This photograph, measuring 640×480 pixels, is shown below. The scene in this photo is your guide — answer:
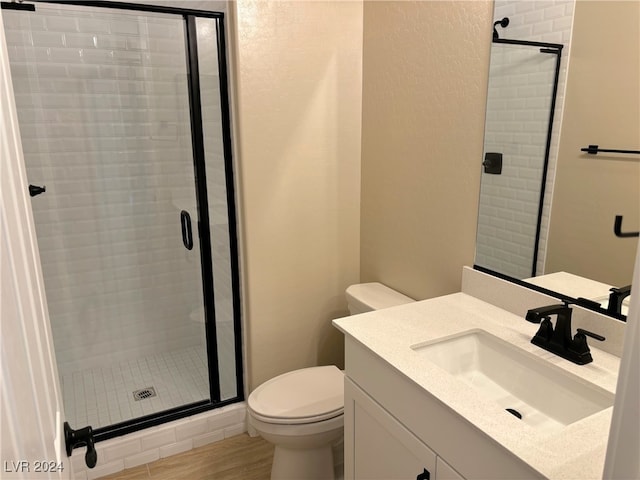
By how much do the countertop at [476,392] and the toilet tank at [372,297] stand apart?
1.20ft

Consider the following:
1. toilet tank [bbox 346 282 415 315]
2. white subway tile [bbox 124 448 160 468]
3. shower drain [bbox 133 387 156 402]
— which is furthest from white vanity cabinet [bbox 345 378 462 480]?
shower drain [bbox 133 387 156 402]

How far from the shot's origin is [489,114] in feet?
5.38

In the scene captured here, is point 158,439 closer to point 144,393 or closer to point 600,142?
point 144,393

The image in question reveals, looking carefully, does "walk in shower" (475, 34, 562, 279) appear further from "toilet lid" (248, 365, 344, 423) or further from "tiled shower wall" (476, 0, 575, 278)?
"toilet lid" (248, 365, 344, 423)

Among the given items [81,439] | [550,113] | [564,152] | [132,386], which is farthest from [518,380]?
[132,386]

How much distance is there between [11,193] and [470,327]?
4.24 feet

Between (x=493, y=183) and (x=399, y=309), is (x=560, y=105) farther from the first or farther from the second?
(x=399, y=309)

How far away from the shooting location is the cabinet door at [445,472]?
1.12 metres

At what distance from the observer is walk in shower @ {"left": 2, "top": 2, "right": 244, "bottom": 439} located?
2.29 metres

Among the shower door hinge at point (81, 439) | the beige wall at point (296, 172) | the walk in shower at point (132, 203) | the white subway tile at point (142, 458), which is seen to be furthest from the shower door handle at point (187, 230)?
the shower door hinge at point (81, 439)

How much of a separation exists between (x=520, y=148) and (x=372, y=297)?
2.98 ft

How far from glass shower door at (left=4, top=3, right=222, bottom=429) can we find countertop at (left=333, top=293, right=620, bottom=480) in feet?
4.02

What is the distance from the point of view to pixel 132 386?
8.70ft

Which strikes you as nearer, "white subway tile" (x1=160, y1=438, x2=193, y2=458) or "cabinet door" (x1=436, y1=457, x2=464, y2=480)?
"cabinet door" (x1=436, y1=457, x2=464, y2=480)
